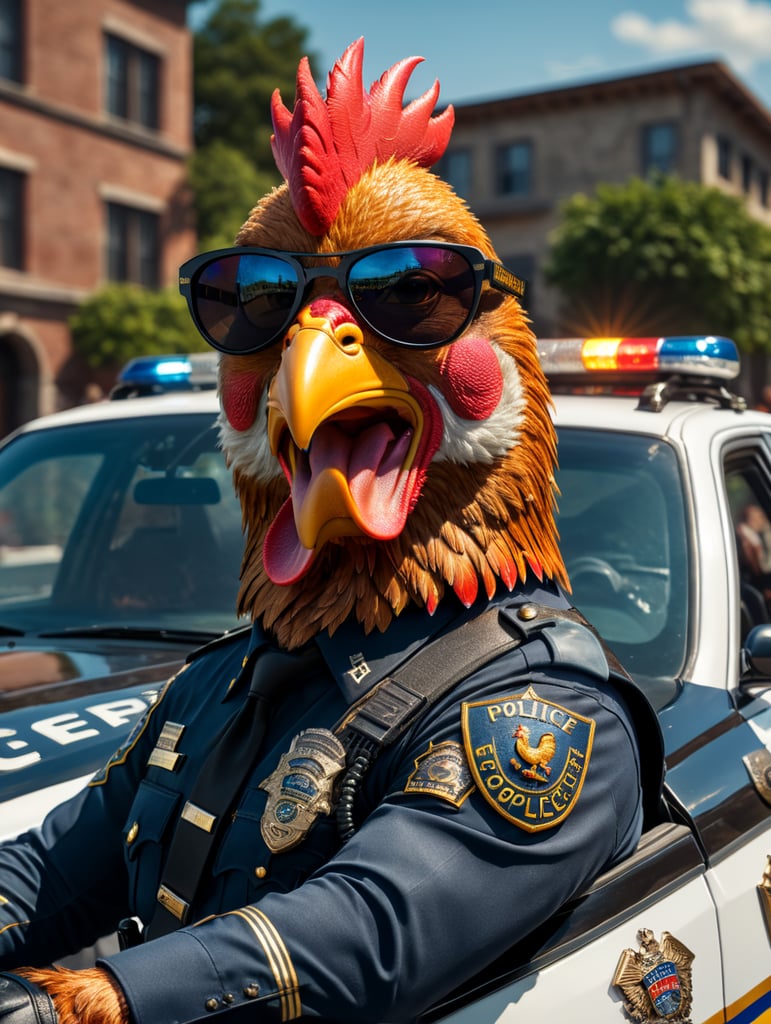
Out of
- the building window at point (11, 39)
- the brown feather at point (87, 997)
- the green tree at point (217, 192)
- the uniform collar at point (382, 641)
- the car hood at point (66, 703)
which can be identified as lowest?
the brown feather at point (87, 997)

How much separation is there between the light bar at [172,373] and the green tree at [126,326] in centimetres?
2021

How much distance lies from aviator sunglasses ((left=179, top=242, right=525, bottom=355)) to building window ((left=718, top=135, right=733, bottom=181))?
36264 mm

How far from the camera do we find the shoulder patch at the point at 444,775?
1545 mm

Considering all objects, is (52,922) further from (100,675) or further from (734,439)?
(734,439)

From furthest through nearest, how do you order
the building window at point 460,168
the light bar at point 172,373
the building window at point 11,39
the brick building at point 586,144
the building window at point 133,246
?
the building window at point 460,168 → the brick building at point 586,144 → the building window at point 133,246 → the building window at point 11,39 → the light bar at point 172,373

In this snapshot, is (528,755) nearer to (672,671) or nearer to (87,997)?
(87,997)

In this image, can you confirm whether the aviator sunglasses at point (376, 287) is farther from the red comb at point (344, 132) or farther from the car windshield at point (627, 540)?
the car windshield at point (627, 540)

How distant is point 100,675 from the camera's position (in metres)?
2.95

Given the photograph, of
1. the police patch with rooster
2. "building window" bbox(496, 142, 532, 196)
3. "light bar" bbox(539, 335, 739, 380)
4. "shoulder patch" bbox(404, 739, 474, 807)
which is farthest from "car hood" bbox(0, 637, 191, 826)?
"building window" bbox(496, 142, 532, 196)

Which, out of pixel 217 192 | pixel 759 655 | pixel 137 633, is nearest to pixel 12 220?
pixel 217 192

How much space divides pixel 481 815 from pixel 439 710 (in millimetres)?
172

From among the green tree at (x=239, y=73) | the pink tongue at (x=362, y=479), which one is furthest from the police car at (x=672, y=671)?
the green tree at (x=239, y=73)

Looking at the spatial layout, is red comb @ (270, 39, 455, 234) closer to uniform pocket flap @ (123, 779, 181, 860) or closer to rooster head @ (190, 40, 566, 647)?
rooster head @ (190, 40, 566, 647)

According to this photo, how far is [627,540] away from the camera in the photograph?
3.13m
